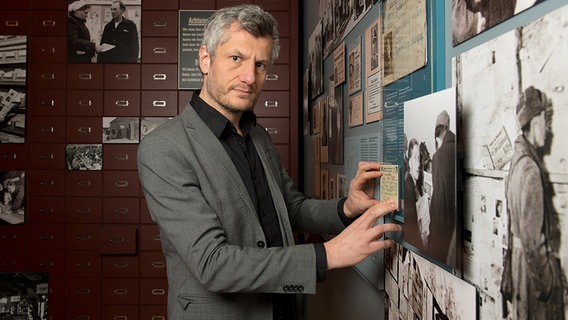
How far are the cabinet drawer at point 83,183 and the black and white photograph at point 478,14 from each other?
2.99 metres

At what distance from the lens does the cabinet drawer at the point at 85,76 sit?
334cm

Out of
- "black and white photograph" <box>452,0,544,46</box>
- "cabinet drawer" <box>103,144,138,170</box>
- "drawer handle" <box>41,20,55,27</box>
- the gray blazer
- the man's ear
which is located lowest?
the gray blazer

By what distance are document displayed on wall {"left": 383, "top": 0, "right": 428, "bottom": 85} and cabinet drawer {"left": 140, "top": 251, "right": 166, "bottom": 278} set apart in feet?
8.40

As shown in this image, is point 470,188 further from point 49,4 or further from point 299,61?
point 49,4

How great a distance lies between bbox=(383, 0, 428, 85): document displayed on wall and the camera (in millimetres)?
948

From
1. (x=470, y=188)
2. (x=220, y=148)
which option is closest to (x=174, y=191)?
(x=220, y=148)

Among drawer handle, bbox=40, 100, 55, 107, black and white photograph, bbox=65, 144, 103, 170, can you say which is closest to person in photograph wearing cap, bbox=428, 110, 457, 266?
black and white photograph, bbox=65, 144, 103, 170

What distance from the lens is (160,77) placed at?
3.36 meters

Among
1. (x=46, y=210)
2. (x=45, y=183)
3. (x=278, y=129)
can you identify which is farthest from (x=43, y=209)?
(x=278, y=129)

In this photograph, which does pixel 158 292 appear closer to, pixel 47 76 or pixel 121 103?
pixel 121 103

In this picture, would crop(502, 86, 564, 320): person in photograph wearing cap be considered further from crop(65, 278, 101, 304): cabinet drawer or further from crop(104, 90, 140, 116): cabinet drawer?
crop(65, 278, 101, 304): cabinet drawer

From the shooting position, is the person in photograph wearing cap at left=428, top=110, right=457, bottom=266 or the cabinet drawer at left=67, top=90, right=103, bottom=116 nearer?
the person in photograph wearing cap at left=428, top=110, right=457, bottom=266

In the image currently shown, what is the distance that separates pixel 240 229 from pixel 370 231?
1.18 ft

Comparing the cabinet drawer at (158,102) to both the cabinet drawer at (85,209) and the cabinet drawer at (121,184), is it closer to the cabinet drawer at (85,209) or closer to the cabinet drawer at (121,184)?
the cabinet drawer at (121,184)
